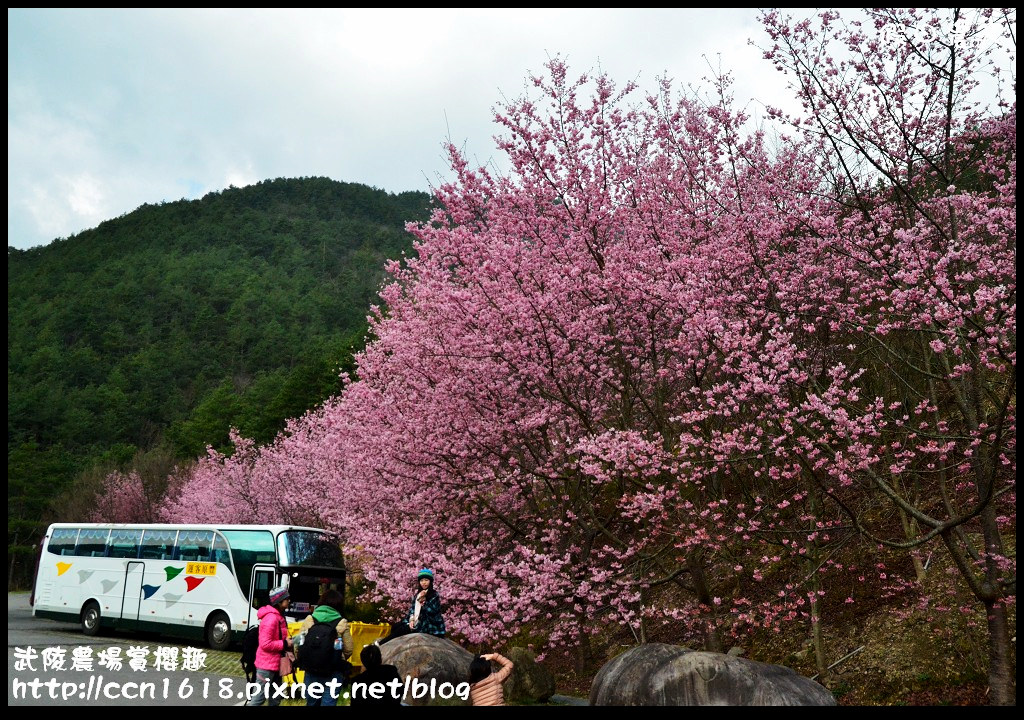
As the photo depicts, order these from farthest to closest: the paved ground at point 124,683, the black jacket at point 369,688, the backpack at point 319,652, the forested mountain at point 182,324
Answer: the forested mountain at point 182,324
the paved ground at point 124,683
the backpack at point 319,652
the black jacket at point 369,688

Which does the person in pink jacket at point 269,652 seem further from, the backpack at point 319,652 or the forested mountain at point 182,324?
the forested mountain at point 182,324

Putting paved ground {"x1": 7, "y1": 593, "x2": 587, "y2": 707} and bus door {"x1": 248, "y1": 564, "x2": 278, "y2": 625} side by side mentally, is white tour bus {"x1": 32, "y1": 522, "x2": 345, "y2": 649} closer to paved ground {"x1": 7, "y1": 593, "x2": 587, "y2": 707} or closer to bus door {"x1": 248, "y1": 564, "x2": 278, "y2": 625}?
bus door {"x1": 248, "y1": 564, "x2": 278, "y2": 625}

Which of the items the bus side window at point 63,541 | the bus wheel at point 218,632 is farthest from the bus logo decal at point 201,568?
the bus side window at point 63,541

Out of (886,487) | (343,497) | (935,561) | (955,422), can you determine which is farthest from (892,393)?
(343,497)

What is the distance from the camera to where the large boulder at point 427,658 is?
32.7ft

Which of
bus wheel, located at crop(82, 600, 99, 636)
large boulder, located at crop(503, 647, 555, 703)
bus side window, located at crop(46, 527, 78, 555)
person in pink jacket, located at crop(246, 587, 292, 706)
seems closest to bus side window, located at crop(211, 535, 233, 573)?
bus wheel, located at crop(82, 600, 99, 636)

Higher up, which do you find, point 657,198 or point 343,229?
point 343,229

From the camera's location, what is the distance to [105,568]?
22453 millimetres

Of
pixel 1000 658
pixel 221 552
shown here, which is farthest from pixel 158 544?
pixel 1000 658

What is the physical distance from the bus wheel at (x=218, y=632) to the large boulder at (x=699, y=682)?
1283 centimetres

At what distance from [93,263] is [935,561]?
392ft

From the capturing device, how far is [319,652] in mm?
7359

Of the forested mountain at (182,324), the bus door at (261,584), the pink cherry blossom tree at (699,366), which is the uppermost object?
the forested mountain at (182,324)

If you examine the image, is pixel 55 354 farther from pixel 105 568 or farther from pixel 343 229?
pixel 105 568
